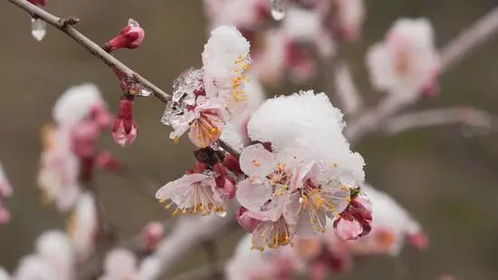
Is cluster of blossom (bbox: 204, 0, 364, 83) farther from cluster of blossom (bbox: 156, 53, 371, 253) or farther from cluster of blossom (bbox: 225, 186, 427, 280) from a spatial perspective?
cluster of blossom (bbox: 156, 53, 371, 253)

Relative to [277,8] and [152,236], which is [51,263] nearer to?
[152,236]

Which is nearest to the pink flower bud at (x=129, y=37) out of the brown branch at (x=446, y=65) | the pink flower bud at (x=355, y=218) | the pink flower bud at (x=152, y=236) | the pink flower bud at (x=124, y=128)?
the pink flower bud at (x=124, y=128)

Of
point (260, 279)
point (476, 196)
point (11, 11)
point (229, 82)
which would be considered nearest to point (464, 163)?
point (476, 196)

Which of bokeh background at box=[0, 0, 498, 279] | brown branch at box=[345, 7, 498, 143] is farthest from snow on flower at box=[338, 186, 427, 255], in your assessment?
bokeh background at box=[0, 0, 498, 279]

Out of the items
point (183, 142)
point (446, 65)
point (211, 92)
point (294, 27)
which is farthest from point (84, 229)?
point (183, 142)

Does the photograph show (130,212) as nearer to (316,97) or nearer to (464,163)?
(464,163)

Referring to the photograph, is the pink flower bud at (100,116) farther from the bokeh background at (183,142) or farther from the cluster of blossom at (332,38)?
the bokeh background at (183,142)
